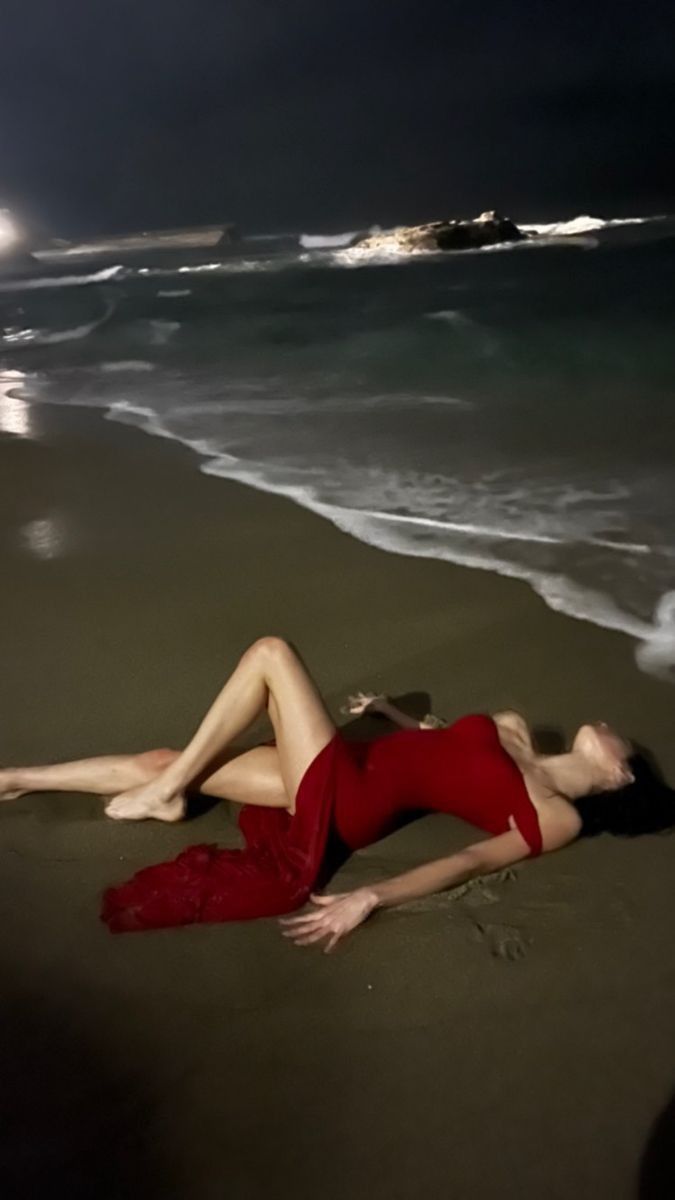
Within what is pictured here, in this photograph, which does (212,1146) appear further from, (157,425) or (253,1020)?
(157,425)

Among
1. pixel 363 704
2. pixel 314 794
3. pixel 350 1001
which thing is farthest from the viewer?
pixel 363 704

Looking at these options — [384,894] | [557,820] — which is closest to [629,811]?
[557,820]

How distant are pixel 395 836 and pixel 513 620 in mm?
1765

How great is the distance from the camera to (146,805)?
3.40 metres

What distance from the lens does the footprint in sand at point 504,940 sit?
2914 mm

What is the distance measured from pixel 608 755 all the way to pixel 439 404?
23.5 feet

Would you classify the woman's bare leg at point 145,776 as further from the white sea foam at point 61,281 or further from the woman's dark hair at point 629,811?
the white sea foam at point 61,281

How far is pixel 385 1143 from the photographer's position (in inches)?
93.7

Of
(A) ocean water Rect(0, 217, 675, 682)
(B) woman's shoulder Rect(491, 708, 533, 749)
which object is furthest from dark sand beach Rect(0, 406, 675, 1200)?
(A) ocean water Rect(0, 217, 675, 682)

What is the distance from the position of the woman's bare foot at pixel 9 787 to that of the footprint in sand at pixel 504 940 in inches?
69.4

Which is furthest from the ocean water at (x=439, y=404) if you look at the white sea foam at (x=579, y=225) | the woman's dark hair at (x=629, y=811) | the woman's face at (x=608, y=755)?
the white sea foam at (x=579, y=225)

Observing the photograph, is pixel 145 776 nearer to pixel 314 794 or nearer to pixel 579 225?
pixel 314 794

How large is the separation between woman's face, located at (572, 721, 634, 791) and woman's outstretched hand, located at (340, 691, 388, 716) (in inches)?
35.8

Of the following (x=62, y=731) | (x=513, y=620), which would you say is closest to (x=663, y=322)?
(x=513, y=620)
